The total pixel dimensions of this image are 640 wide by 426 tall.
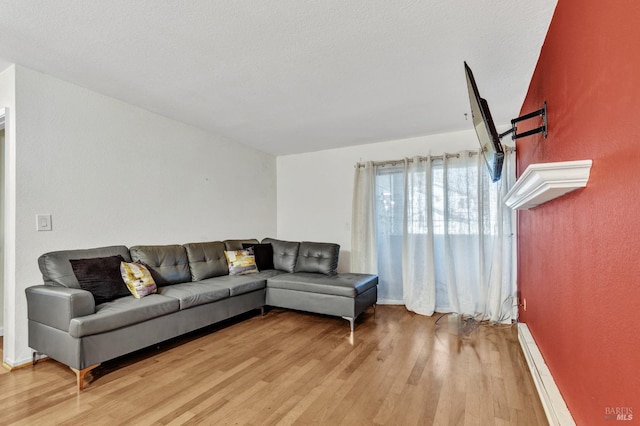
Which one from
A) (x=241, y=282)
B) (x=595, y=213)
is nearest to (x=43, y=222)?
(x=241, y=282)

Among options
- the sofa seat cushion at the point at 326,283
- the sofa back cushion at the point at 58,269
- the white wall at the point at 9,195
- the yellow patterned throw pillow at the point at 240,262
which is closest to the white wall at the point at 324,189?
the sofa seat cushion at the point at 326,283

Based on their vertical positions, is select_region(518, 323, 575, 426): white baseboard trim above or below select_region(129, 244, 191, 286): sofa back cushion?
below

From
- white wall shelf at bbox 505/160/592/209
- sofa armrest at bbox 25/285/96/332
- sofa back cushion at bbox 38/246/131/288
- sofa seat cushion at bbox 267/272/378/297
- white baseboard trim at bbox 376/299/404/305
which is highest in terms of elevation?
white wall shelf at bbox 505/160/592/209

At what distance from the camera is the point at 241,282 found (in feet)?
11.4

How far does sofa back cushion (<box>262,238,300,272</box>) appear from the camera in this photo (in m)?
4.28

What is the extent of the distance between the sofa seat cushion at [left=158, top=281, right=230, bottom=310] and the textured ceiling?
1897 millimetres

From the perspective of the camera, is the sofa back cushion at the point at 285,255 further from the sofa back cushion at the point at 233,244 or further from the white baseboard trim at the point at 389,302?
the white baseboard trim at the point at 389,302

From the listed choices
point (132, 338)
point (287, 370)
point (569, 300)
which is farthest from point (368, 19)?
point (132, 338)

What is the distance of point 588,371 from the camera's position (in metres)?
1.34

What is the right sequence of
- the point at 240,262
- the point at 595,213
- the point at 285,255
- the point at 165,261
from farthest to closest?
the point at 285,255 < the point at 240,262 < the point at 165,261 < the point at 595,213

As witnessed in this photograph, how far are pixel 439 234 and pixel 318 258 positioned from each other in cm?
164

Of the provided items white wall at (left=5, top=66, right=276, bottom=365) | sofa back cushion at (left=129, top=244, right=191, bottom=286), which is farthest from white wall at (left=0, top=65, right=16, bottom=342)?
sofa back cushion at (left=129, top=244, right=191, bottom=286)

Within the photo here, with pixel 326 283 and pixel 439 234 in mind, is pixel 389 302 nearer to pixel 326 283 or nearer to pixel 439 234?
pixel 439 234

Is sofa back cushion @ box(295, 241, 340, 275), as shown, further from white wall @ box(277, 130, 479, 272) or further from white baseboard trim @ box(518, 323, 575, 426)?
white baseboard trim @ box(518, 323, 575, 426)
